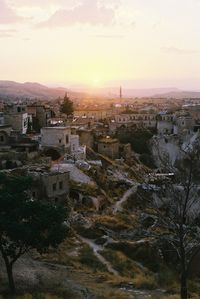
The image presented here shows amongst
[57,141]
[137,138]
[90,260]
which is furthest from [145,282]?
[137,138]

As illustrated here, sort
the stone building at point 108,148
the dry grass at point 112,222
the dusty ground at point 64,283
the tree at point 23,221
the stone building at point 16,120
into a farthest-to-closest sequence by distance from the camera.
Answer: the stone building at point 108,148 → the stone building at point 16,120 → the dry grass at point 112,222 → the dusty ground at point 64,283 → the tree at point 23,221

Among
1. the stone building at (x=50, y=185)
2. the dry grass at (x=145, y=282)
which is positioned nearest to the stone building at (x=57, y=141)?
the stone building at (x=50, y=185)

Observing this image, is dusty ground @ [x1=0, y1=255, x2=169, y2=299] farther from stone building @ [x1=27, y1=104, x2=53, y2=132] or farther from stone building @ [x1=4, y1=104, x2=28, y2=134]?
stone building @ [x1=27, y1=104, x2=53, y2=132]

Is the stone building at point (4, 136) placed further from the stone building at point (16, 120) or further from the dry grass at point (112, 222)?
the dry grass at point (112, 222)

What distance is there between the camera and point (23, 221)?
1820 centimetres

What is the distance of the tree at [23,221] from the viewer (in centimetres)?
1727

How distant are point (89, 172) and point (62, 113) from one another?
34984 millimetres

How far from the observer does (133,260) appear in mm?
25172

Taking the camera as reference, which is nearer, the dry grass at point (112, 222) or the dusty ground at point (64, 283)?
the dusty ground at point (64, 283)

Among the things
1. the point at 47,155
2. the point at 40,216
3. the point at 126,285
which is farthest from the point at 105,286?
the point at 47,155

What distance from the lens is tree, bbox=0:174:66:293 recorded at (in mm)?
17266

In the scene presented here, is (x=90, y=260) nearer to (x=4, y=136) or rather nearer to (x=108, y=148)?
(x=4, y=136)

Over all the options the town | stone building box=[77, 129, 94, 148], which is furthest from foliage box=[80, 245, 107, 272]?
stone building box=[77, 129, 94, 148]

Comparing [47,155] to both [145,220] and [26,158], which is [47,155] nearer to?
[26,158]
